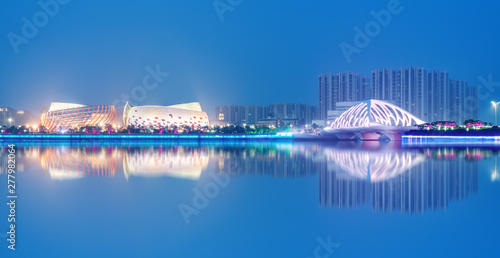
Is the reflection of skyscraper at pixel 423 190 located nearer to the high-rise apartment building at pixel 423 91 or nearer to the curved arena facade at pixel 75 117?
the curved arena facade at pixel 75 117

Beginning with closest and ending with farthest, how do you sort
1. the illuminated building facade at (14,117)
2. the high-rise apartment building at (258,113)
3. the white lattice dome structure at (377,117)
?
the white lattice dome structure at (377,117), the illuminated building facade at (14,117), the high-rise apartment building at (258,113)

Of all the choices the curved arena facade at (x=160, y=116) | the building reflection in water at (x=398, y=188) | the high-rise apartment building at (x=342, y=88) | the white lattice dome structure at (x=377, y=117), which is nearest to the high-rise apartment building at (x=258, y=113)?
the high-rise apartment building at (x=342, y=88)

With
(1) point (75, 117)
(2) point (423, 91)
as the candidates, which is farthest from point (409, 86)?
(1) point (75, 117)

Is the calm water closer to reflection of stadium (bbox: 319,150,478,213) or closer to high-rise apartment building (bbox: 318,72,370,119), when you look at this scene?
reflection of stadium (bbox: 319,150,478,213)

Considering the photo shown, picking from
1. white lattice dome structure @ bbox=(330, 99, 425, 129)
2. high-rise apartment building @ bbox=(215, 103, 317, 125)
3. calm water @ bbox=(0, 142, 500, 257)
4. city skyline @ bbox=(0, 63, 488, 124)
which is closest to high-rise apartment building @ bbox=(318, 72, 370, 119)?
city skyline @ bbox=(0, 63, 488, 124)

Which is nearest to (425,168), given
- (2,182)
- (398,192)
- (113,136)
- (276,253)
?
(398,192)

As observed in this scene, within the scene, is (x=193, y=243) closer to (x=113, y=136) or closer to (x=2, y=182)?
(x=2, y=182)
